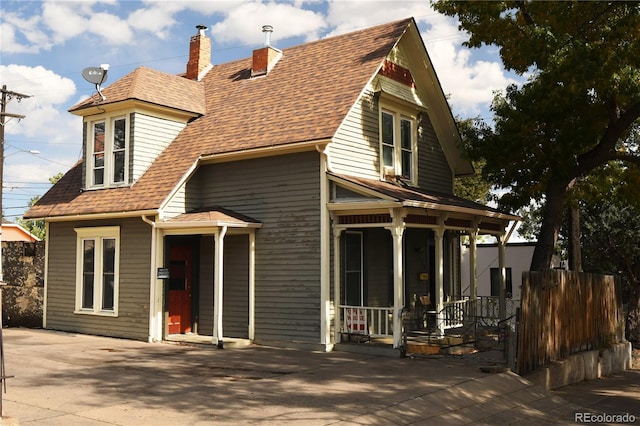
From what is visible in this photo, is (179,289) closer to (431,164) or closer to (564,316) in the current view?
(431,164)

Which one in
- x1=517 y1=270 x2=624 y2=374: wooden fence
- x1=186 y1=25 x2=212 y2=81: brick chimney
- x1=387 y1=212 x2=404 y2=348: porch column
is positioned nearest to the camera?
x1=517 y1=270 x2=624 y2=374: wooden fence

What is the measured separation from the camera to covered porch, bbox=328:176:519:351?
13664 millimetres

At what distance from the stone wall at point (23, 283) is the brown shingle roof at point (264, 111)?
1420mm

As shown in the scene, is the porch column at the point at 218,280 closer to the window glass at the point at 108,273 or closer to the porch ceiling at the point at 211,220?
the porch ceiling at the point at 211,220

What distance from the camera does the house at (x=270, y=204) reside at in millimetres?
14523

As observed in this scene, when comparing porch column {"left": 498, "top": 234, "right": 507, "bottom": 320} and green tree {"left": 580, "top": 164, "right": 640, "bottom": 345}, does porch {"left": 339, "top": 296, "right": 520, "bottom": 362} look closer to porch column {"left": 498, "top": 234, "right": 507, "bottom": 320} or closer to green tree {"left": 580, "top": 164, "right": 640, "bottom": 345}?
porch column {"left": 498, "top": 234, "right": 507, "bottom": 320}

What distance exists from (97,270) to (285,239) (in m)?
5.69

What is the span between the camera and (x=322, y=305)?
1427 centimetres

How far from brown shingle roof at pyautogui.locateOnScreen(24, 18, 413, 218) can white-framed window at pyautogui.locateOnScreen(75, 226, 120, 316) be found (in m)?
0.75

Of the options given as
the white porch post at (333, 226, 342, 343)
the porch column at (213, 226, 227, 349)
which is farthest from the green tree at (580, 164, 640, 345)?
the porch column at (213, 226, 227, 349)

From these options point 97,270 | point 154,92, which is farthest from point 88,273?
point 154,92

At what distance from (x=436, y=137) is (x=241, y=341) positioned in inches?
333

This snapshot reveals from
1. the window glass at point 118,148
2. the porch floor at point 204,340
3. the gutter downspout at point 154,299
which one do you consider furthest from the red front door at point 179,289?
the window glass at point 118,148

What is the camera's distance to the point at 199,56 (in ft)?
70.5
